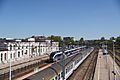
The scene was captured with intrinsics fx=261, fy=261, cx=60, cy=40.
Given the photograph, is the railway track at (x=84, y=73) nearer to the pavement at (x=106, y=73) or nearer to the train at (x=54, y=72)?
the pavement at (x=106, y=73)

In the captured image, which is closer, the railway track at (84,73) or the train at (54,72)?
the train at (54,72)

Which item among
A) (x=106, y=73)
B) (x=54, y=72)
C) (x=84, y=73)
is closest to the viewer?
(x=54, y=72)

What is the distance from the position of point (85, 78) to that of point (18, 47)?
3271 centimetres

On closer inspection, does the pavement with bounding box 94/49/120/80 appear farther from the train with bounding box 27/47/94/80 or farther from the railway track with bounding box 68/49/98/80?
the train with bounding box 27/47/94/80

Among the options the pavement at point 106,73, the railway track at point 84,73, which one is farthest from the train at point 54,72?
the pavement at point 106,73

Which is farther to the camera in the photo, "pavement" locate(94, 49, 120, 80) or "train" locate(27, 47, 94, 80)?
"pavement" locate(94, 49, 120, 80)

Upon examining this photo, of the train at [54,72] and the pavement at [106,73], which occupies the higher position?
A: the train at [54,72]

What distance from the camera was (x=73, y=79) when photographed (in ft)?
115

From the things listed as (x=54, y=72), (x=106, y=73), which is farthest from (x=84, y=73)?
(x=54, y=72)

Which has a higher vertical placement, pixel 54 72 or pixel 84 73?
pixel 54 72

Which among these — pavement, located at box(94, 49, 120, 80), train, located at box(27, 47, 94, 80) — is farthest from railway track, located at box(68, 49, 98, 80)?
train, located at box(27, 47, 94, 80)

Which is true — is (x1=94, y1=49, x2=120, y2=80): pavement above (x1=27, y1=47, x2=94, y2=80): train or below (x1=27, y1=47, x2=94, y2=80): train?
below

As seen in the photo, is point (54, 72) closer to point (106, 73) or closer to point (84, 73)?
point (84, 73)

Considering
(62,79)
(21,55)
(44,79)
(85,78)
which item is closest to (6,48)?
(21,55)
